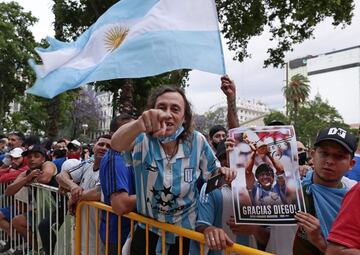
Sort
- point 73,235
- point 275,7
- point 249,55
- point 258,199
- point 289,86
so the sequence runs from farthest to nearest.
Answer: point 289,86
point 249,55
point 275,7
point 73,235
point 258,199

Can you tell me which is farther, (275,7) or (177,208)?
(275,7)

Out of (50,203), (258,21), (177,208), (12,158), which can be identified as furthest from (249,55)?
(177,208)

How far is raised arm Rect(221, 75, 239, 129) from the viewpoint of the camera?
2.90 m

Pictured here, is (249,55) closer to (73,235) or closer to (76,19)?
(76,19)

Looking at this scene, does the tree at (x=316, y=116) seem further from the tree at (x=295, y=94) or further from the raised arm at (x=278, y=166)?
the raised arm at (x=278, y=166)

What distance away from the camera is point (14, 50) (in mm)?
25609

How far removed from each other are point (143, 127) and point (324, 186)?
43.2 inches

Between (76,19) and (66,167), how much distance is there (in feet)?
36.1

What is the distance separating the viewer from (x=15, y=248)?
5.52 meters

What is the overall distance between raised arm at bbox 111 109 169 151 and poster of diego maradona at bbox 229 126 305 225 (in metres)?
0.45

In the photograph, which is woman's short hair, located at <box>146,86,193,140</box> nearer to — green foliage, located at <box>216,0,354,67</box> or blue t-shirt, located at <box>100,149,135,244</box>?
blue t-shirt, located at <box>100,149,135,244</box>

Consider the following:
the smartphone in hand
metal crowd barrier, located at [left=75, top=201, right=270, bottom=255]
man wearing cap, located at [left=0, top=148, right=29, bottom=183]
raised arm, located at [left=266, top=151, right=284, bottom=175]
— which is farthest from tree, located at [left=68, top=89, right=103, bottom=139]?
raised arm, located at [left=266, top=151, right=284, bottom=175]

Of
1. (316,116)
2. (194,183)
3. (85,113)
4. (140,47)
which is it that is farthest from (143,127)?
(316,116)

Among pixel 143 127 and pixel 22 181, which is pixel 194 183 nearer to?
pixel 143 127
